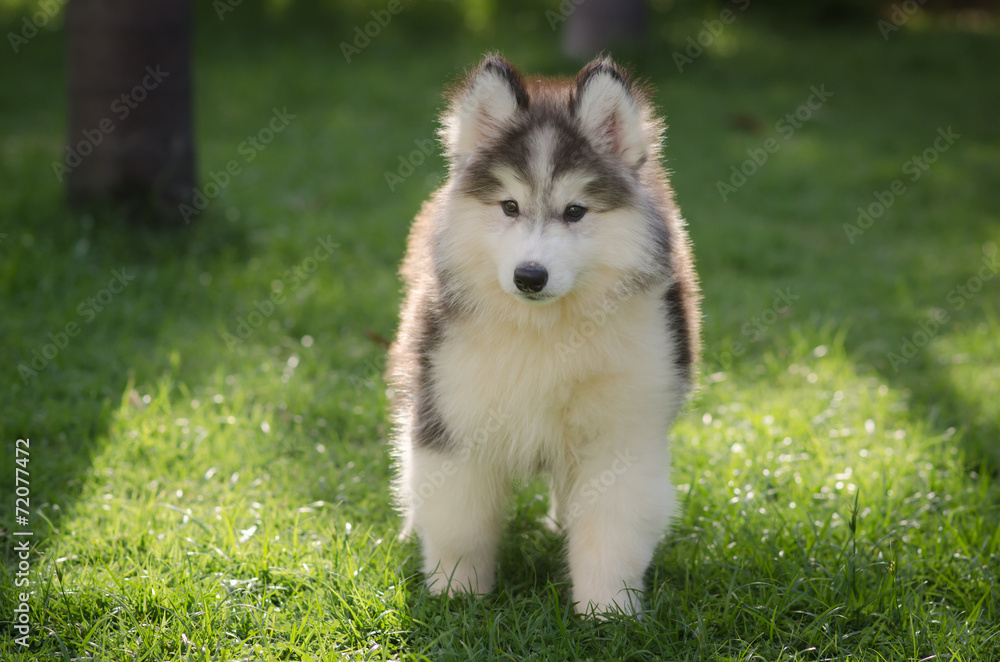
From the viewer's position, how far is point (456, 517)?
113 inches

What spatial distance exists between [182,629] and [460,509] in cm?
90

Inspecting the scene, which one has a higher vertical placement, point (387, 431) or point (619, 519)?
point (619, 519)

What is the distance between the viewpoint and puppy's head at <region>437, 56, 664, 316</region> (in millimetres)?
2578
